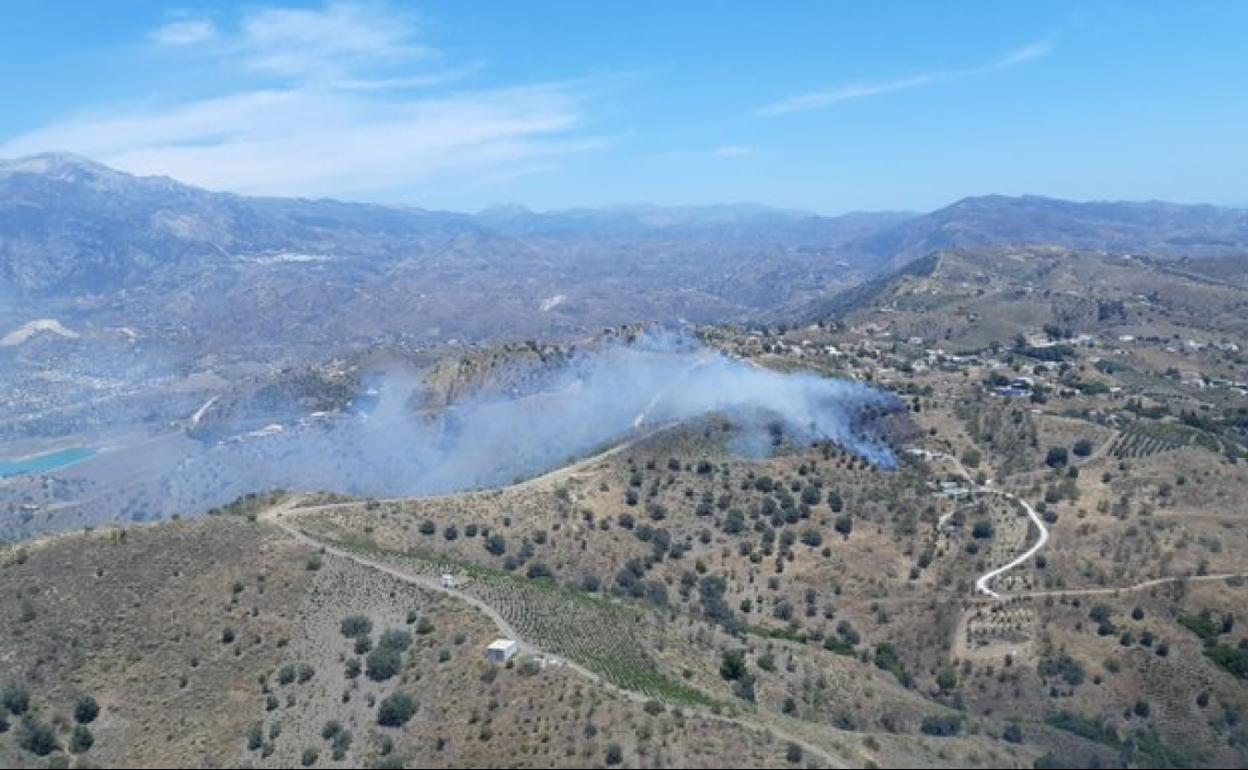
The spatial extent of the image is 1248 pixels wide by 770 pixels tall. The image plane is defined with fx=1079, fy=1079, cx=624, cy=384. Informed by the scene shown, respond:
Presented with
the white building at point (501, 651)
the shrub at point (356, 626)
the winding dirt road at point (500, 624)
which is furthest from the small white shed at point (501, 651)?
the shrub at point (356, 626)

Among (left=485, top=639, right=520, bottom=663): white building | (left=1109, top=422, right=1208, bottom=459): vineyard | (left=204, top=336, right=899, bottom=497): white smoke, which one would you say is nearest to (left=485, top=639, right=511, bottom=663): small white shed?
(left=485, top=639, right=520, bottom=663): white building

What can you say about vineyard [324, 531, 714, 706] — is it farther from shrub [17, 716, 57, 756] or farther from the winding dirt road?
shrub [17, 716, 57, 756]

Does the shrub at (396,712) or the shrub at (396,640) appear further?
the shrub at (396,640)

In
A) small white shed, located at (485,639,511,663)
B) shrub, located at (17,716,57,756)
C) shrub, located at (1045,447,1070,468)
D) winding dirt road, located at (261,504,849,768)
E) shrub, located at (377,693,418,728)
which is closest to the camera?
winding dirt road, located at (261,504,849,768)

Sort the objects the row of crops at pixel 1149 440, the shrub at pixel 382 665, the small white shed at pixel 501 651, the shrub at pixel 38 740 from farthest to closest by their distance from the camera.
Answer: the row of crops at pixel 1149 440 < the shrub at pixel 382 665 < the small white shed at pixel 501 651 < the shrub at pixel 38 740

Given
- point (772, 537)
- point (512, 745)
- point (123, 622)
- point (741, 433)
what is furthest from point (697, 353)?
point (512, 745)

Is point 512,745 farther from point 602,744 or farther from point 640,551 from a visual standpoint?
point 640,551

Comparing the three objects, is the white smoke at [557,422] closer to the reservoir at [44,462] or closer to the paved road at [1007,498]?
the paved road at [1007,498]
